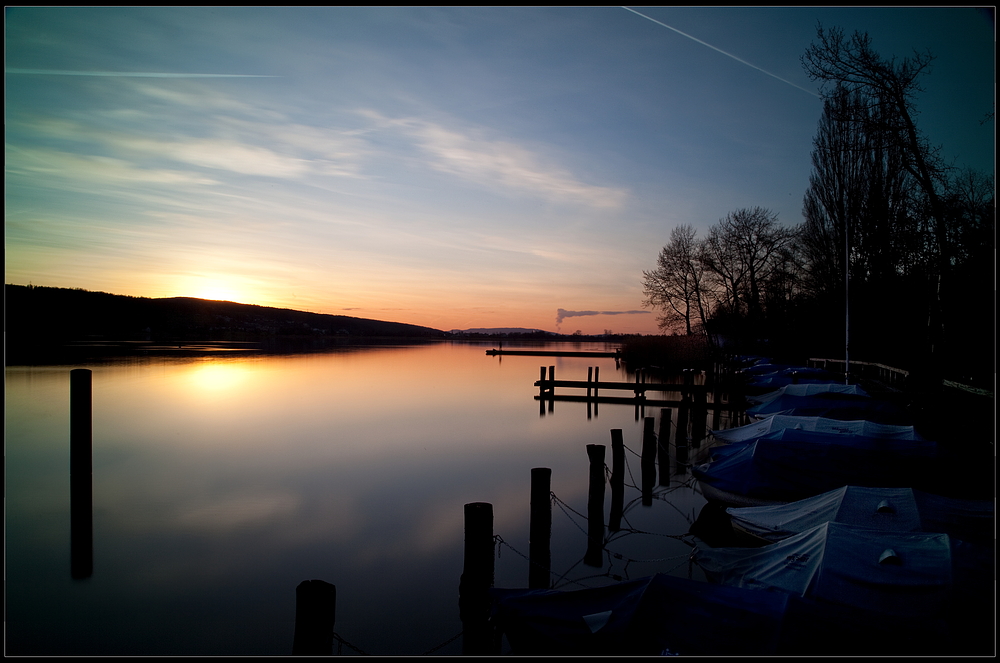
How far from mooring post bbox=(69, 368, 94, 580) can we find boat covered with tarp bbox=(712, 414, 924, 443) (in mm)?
14471

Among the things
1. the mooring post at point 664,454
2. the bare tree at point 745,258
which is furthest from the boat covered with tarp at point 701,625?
the bare tree at point 745,258

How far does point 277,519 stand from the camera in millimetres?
14391

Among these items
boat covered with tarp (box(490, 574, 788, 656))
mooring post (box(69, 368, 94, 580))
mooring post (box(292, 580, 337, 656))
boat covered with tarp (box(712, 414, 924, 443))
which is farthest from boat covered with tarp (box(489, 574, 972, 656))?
boat covered with tarp (box(712, 414, 924, 443))

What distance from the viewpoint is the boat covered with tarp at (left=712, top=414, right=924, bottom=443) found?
12961 millimetres

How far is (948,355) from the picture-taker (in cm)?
2158

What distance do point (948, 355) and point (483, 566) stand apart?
22185 millimetres

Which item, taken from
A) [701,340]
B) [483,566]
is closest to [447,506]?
[483,566]

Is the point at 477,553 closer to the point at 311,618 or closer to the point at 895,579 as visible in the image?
the point at 311,618

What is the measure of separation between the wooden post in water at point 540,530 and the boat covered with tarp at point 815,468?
466cm

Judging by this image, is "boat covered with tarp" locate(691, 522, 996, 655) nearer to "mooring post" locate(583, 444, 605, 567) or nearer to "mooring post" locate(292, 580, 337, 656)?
"mooring post" locate(292, 580, 337, 656)

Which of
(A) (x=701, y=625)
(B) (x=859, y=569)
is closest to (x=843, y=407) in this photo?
(B) (x=859, y=569)

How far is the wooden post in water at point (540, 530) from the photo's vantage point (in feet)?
30.3

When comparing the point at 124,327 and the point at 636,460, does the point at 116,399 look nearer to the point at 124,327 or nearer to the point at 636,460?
the point at 636,460

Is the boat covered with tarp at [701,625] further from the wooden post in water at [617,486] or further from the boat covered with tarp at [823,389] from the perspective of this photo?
the boat covered with tarp at [823,389]
